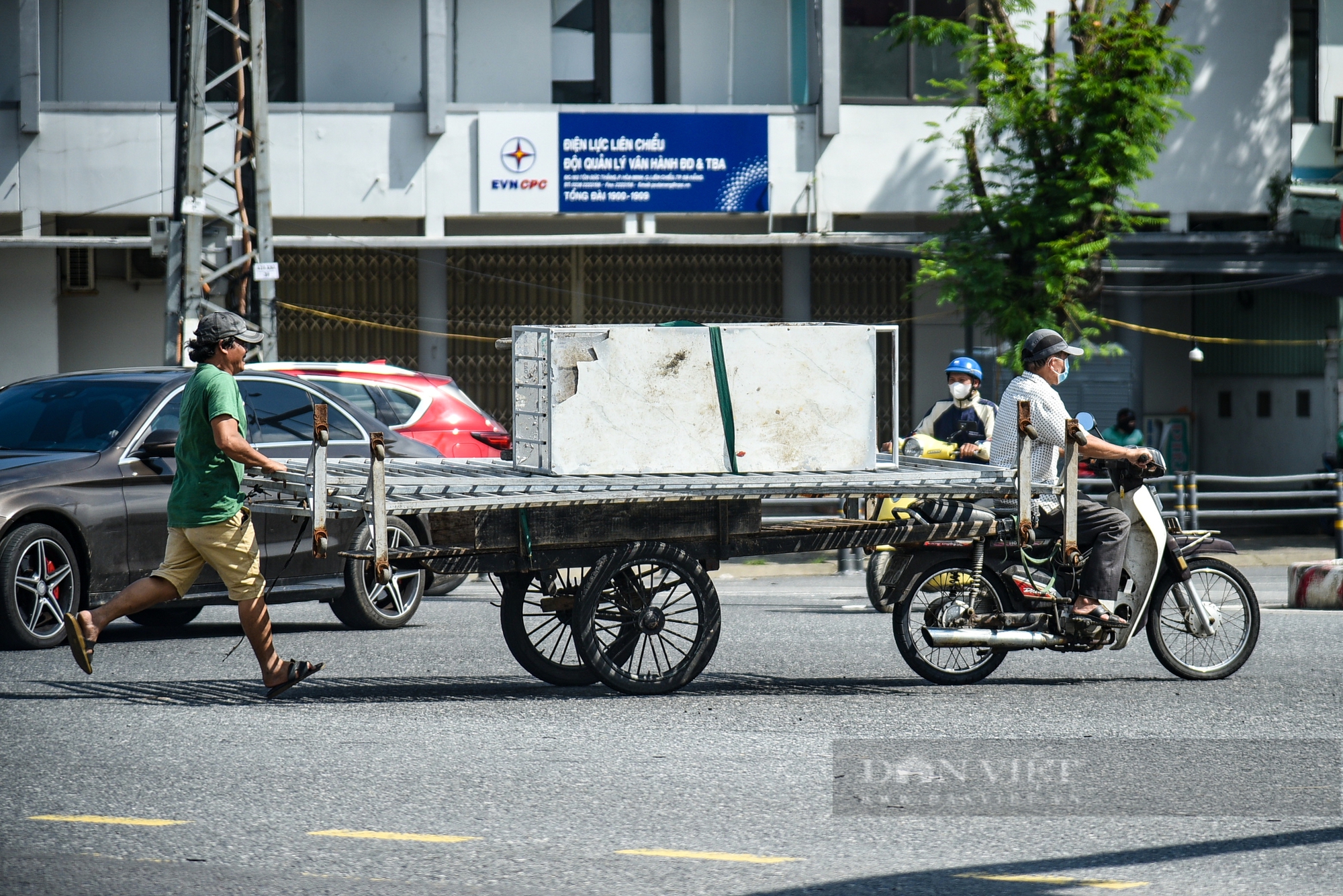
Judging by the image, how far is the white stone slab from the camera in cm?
789

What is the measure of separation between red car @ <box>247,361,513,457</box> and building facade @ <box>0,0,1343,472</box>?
730 cm

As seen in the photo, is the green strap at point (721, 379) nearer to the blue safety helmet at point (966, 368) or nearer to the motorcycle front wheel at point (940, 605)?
the motorcycle front wheel at point (940, 605)

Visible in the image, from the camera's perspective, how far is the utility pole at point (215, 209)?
57.9 feet

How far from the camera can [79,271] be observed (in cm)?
2270

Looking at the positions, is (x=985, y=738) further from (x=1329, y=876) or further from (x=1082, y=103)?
(x=1082, y=103)

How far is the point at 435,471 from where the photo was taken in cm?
Answer: 875

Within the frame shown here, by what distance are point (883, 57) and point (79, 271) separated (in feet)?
36.8

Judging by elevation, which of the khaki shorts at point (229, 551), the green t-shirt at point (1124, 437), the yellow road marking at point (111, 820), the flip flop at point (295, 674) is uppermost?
the green t-shirt at point (1124, 437)

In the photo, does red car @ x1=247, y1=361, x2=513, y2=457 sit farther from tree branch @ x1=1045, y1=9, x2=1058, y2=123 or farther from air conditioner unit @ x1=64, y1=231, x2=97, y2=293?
air conditioner unit @ x1=64, y1=231, x2=97, y2=293

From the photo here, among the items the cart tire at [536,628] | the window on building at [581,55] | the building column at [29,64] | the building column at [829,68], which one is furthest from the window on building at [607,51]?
the cart tire at [536,628]

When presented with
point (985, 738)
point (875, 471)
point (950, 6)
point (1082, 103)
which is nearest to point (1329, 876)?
point (985, 738)

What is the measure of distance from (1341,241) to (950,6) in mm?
5932

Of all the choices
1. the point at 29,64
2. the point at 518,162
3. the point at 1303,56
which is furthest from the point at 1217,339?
the point at 29,64

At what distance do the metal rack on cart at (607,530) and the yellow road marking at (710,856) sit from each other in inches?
103
